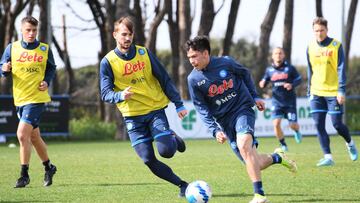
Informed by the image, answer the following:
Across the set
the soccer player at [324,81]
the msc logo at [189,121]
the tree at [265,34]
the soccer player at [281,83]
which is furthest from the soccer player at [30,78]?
the tree at [265,34]

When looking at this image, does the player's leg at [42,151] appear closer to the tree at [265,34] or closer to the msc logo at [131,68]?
the msc logo at [131,68]

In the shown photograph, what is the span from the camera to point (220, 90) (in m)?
8.90

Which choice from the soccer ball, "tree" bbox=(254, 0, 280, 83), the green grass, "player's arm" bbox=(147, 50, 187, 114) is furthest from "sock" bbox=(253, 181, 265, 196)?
"tree" bbox=(254, 0, 280, 83)

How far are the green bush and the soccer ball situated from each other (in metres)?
19.9

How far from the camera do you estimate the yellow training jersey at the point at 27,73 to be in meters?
11.3

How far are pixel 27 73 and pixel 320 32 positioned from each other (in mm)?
4719

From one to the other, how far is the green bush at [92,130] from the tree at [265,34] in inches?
266

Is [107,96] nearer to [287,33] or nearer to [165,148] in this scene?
[165,148]

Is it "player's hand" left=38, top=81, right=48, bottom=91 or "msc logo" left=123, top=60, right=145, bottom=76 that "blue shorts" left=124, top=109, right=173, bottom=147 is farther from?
"player's hand" left=38, top=81, right=48, bottom=91

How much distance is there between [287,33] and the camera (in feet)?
106

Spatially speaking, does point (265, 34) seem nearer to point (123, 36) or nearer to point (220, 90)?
point (123, 36)

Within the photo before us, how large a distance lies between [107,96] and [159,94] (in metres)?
0.73

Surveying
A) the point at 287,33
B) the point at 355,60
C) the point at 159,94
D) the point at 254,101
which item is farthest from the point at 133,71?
the point at 355,60

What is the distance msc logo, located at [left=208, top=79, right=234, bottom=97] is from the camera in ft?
29.1
